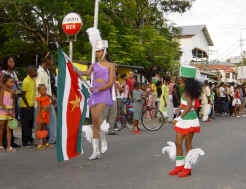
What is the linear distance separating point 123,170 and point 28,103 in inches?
139

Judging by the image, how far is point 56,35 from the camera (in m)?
25.3

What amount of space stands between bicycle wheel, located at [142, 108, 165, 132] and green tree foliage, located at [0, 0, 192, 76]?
7302 mm

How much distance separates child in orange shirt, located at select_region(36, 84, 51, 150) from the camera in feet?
30.8

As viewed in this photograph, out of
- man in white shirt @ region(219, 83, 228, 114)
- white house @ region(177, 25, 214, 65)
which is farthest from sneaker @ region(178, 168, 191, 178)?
white house @ region(177, 25, 214, 65)

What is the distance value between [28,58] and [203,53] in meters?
41.7

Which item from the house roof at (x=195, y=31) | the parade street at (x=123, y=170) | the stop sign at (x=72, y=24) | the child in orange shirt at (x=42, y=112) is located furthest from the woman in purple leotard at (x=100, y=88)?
the house roof at (x=195, y=31)

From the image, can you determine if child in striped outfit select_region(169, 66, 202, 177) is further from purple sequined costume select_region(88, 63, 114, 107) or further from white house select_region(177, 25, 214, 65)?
white house select_region(177, 25, 214, 65)

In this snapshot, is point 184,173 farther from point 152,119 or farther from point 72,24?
point 152,119

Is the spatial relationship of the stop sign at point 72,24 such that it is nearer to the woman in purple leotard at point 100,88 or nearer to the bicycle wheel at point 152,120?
the bicycle wheel at point 152,120

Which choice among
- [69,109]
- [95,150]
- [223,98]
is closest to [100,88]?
[69,109]

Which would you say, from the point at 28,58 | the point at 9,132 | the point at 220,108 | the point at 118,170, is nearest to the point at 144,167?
the point at 118,170

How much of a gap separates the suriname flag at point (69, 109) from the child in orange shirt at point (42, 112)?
1.83 metres

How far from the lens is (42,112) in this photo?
31.1 feet

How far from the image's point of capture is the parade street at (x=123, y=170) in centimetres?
588
